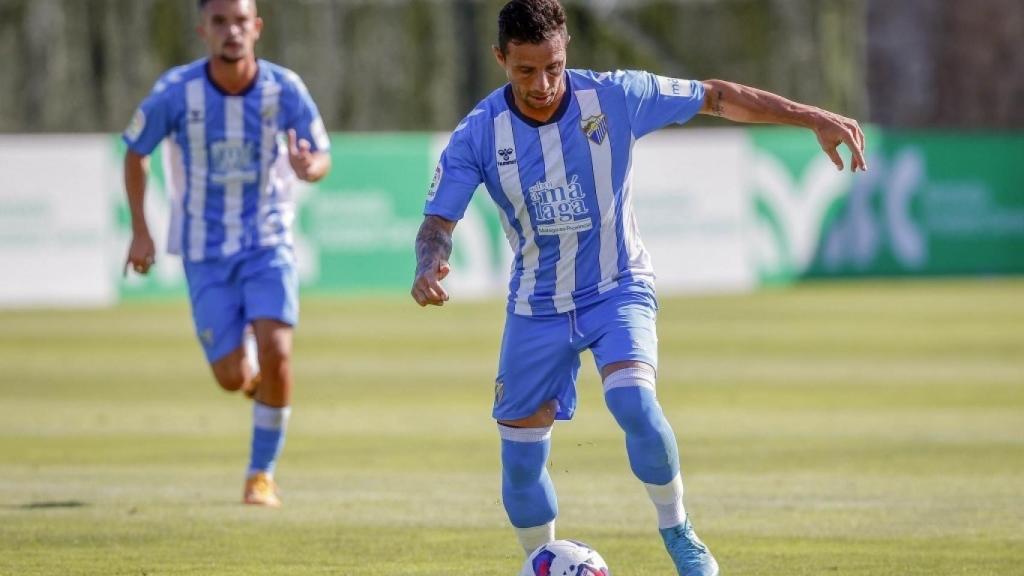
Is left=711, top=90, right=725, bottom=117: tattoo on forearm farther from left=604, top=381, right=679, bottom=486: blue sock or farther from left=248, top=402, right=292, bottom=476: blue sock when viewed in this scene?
left=248, top=402, right=292, bottom=476: blue sock

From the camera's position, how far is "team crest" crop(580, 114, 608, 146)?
6766 mm

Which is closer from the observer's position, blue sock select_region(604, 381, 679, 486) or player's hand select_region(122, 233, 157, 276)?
blue sock select_region(604, 381, 679, 486)

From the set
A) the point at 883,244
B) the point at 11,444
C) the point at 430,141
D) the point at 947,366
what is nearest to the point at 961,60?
the point at 883,244

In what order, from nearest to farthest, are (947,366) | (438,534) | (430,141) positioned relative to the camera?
(438,534) < (947,366) < (430,141)

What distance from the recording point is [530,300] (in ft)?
22.4

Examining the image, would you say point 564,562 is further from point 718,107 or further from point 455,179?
point 718,107

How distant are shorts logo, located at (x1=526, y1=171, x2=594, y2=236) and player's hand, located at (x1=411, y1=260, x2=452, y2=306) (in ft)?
1.89

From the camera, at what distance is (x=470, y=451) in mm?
11195

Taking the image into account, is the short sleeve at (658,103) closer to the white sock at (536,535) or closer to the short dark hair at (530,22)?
the short dark hair at (530,22)

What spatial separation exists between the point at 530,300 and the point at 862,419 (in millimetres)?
6168

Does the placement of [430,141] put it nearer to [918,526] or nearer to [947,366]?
[947,366]

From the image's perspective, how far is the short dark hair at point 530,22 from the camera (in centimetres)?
644

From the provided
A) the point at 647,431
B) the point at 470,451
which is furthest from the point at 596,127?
the point at 470,451

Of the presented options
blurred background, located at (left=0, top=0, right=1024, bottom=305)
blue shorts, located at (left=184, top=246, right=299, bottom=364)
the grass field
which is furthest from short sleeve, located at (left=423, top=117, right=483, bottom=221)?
blurred background, located at (left=0, top=0, right=1024, bottom=305)
